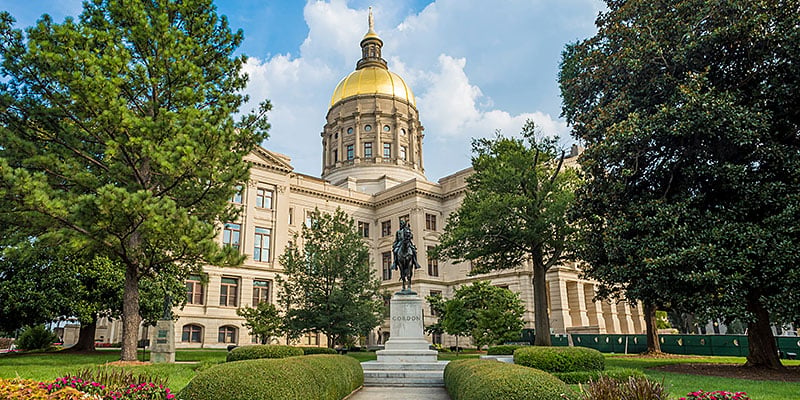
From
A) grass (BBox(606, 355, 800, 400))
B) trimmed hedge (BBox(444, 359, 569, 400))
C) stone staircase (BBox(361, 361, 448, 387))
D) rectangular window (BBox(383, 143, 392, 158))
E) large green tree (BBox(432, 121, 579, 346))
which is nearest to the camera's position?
trimmed hedge (BBox(444, 359, 569, 400))

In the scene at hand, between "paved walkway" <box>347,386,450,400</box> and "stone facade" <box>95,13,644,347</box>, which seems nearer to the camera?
"paved walkway" <box>347,386,450,400</box>

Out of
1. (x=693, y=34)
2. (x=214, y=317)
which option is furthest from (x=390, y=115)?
(x=693, y=34)

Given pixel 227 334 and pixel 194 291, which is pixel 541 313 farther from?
pixel 194 291

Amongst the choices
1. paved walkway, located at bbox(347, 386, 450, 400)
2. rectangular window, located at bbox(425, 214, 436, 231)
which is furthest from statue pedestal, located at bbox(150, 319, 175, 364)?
rectangular window, located at bbox(425, 214, 436, 231)

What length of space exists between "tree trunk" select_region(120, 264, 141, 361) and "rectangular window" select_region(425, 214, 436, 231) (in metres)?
36.4

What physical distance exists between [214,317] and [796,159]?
1545 inches

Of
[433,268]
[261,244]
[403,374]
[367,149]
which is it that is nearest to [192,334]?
[261,244]

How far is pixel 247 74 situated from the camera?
20.8m

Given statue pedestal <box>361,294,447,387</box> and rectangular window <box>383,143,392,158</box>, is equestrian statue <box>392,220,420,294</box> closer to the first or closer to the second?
statue pedestal <box>361,294,447,387</box>

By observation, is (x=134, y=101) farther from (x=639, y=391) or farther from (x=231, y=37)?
(x=639, y=391)

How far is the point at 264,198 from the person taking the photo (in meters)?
47.5

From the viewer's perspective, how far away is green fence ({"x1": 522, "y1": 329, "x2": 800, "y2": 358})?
2677 cm

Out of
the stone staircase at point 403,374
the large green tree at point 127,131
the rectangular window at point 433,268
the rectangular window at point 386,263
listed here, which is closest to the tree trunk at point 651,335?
the stone staircase at point 403,374

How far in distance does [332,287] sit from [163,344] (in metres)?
10.2
